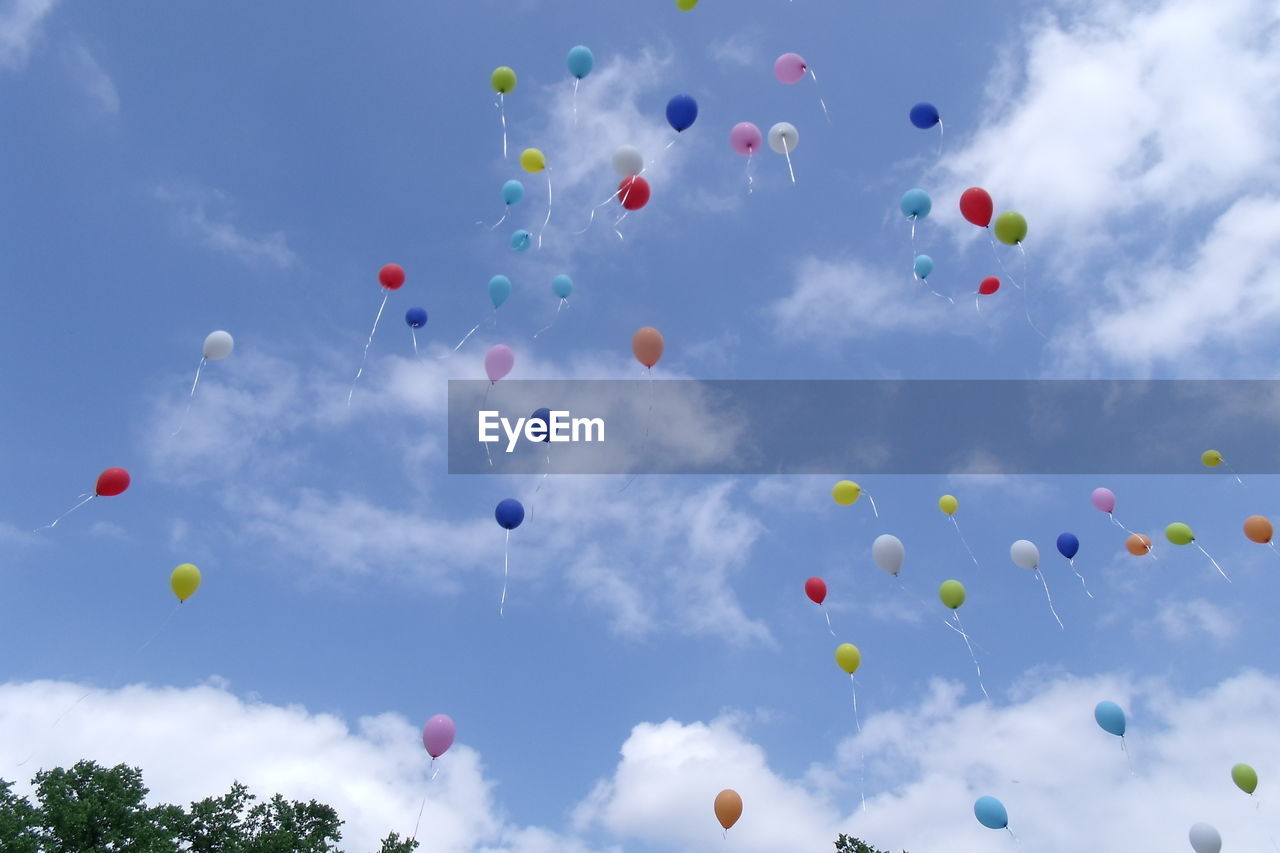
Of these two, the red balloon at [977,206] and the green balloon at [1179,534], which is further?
the green balloon at [1179,534]

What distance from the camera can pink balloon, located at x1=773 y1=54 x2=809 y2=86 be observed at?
9.48m

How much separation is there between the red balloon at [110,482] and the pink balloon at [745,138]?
8.68m

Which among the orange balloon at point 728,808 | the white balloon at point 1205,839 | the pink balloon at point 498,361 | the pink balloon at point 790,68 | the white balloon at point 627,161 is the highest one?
the pink balloon at point 790,68

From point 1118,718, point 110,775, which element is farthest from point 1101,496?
point 110,775

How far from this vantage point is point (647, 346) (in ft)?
29.5

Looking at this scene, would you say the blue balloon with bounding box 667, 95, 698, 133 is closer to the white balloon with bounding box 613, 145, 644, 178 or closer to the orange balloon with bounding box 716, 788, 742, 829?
the white balloon with bounding box 613, 145, 644, 178

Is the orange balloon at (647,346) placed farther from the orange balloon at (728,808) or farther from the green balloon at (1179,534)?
the green balloon at (1179,534)

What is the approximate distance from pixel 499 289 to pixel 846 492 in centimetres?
524

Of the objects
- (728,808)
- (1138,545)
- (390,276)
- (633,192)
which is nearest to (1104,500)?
(1138,545)

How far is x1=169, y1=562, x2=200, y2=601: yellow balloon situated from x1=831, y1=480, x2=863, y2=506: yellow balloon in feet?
26.4

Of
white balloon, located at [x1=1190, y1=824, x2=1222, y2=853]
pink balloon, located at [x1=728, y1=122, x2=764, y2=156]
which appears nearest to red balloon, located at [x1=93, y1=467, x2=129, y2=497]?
pink balloon, located at [x1=728, y1=122, x2=764, y2=156]

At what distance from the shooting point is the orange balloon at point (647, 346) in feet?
29.5

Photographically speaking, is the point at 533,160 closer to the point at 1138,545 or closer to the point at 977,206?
the point at 977,206

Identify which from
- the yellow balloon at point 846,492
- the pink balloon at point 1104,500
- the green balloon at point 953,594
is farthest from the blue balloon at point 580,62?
the pink balloon at point 1104,500
